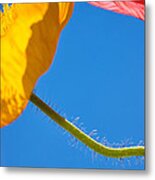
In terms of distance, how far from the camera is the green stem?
158 centimetres

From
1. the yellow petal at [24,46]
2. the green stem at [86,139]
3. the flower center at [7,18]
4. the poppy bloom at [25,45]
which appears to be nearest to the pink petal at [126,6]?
the poppy bloom at [25,45]

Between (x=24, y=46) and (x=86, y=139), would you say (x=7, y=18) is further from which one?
(x=86, y=139)

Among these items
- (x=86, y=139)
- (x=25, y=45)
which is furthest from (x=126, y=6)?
(x=86, y=139)

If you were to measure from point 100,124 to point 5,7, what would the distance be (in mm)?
574

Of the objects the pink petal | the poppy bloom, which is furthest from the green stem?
the pink petal

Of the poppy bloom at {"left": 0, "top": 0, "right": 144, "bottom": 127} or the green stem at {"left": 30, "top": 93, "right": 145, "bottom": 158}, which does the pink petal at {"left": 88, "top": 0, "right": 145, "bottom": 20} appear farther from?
the green stem at {"left": 30, "top": 93, "right": 145, "bottom": 158}

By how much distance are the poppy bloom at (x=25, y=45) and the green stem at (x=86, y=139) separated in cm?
7

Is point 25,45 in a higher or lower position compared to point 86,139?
higher

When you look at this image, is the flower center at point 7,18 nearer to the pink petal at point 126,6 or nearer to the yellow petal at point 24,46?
the yellow petal at point 24,46

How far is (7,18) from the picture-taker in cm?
164

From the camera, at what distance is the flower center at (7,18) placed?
1637mm

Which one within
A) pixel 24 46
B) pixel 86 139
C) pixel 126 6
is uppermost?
pixel 24 46

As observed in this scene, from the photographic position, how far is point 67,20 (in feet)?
5.31

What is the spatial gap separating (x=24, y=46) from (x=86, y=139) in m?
0.42
